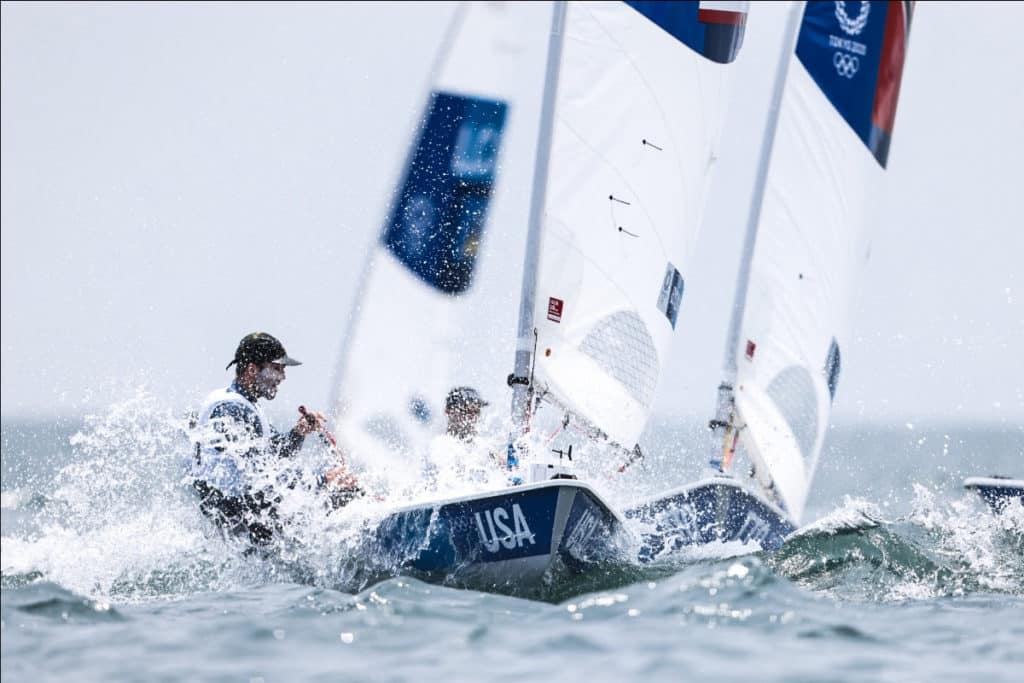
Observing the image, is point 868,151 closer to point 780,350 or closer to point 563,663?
point 780,350

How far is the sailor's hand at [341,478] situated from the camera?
7.30m

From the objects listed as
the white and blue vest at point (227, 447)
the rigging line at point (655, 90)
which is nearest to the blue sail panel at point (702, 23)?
the rigging line at point (655, 90)

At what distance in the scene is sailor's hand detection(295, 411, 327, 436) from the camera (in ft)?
24.1

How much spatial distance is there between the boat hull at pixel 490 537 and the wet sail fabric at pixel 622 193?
167 cm

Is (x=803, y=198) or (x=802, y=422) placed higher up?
(x=803, y=198)

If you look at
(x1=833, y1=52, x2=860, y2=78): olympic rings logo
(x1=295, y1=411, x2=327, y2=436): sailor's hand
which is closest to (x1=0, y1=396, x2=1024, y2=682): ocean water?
(x1=295, y1=411, x2=327, y2=436): sailor's hand

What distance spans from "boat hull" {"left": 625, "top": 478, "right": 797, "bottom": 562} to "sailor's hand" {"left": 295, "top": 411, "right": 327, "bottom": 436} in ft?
8.63

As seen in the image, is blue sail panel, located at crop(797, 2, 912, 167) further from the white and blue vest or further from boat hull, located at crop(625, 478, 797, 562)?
the white and blue vest

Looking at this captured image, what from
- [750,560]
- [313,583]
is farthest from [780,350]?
[313,583]

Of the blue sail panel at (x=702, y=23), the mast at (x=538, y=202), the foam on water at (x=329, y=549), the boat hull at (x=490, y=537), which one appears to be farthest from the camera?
the blue sail panel at (x=702, y=23)

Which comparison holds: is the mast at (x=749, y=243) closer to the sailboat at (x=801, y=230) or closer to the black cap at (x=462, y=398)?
the sailboat at (x=801, y=230)

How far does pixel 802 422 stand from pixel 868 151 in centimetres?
216

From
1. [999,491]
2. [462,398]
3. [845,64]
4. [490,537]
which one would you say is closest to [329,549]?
[490,537]

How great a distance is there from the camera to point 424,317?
30.9 ft
